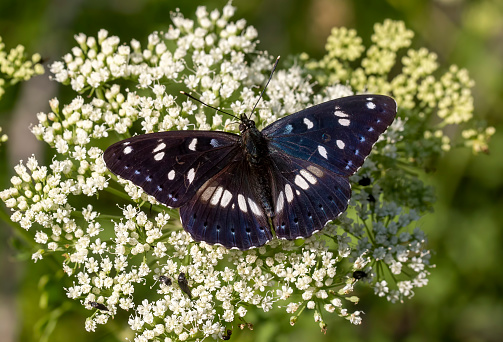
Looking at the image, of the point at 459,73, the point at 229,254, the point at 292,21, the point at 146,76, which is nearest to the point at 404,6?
the point at 292,21

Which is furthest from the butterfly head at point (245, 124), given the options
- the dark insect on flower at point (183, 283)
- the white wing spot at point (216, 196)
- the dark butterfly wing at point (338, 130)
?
the dark insect on flower at point (183, 283)

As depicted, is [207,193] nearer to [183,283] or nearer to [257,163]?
[257,163]

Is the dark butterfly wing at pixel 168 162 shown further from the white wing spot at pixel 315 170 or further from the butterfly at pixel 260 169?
the white wing spot at pixel 315 170

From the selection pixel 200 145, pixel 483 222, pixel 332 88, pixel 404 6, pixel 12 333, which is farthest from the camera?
pixel 404 6

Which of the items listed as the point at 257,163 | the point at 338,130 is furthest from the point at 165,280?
the point at 338,130

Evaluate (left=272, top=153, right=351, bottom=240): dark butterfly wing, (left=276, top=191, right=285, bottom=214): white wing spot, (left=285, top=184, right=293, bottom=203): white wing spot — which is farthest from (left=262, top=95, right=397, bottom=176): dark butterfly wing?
(left=276, top=191, right=285, bottom=214): white wing spot

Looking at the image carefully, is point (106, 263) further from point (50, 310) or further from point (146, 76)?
point (146, 76)

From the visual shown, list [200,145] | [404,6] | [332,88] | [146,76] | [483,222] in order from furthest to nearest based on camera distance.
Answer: [404,6], [483,222], [332,88], [146,76], [200,145]
